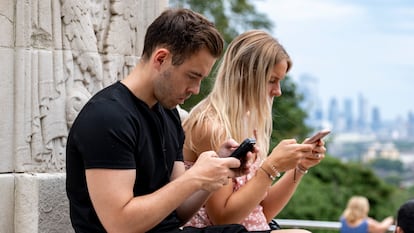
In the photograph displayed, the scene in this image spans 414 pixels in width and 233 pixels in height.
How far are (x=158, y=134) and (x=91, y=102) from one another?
328 millimetres

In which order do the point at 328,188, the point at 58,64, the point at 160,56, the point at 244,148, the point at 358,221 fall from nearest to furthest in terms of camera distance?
1. the point at 160,56
2. the point at 244,148
3. the point at 58,64
4. the point at 358,221
5. the point at 328,188

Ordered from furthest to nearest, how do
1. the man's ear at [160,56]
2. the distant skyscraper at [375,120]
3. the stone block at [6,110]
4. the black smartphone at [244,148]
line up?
1. the distant skyscraper at [375,120]
2. the stone block at [6,110]
3. the black smartphone at [244,148]
4. the man's ear at [160,56]

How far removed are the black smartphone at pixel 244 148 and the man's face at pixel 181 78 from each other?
1.04ft

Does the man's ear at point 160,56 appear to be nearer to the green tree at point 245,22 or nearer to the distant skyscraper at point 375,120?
the green tree at point 245,22

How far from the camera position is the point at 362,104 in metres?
74.5

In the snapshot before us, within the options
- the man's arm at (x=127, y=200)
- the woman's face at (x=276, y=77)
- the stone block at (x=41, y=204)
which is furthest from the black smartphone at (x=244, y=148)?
the stone block at (x=41, y=204)

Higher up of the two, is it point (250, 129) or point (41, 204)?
point (250, 129)

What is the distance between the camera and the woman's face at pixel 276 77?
15.0 feet

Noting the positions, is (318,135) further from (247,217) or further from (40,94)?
(40,94)

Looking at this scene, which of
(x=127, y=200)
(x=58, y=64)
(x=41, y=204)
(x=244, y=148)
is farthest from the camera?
(x=58, y=64)

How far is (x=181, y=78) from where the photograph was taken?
362 cm

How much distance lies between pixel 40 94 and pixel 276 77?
3.76 feet

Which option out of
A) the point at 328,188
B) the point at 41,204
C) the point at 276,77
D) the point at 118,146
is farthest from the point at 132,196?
the point at 328,188

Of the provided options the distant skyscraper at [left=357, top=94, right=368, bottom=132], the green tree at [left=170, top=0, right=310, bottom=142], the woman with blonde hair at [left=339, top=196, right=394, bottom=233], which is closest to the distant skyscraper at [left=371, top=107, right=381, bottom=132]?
the distant skyscraper at [left=357, top=94, right=368, bottom=132]
